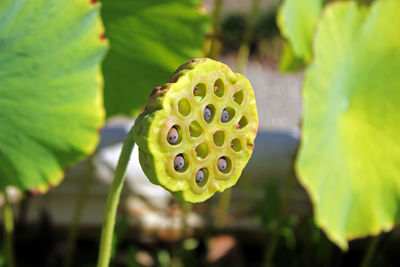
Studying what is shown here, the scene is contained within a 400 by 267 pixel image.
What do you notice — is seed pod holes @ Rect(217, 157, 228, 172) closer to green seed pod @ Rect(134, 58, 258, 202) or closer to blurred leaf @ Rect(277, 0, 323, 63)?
green seed pod @ Rect(134, 58, 258, 202)

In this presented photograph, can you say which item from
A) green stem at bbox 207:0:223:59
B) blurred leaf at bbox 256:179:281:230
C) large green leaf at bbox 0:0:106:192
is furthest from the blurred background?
large green leaf at bbox 0:0:106:192

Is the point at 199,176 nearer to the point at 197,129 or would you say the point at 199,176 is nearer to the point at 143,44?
the point at 197,129

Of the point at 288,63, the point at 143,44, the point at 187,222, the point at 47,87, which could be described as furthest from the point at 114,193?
the point at 187,222

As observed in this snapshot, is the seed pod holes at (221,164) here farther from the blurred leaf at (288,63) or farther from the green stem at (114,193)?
the blurred leaf at (288,63)

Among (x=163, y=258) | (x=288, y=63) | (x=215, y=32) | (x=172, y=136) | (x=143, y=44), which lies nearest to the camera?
(x=172, y=136)

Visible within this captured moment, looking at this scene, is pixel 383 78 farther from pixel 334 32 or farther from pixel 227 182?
pixel 227 182

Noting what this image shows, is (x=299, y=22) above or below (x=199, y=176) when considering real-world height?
below
